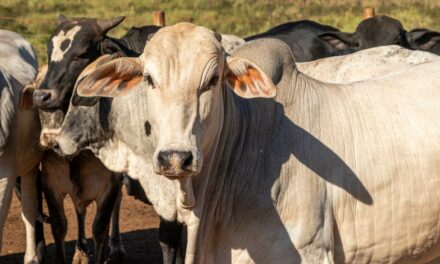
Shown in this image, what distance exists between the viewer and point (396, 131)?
5199 millimetres

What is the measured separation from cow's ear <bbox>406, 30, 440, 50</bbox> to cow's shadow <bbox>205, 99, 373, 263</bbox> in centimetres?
592

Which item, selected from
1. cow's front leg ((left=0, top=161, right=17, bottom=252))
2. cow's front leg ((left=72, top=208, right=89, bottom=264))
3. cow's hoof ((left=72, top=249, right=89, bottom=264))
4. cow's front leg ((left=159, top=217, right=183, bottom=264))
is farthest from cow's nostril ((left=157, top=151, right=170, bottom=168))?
cow's hoof ((left=72, top=249, right=89, bottom=264))

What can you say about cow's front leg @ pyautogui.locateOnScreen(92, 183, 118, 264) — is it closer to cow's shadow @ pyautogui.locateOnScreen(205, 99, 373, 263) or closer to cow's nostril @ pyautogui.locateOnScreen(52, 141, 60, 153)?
cow's nostril @ pyautogui.locateOnScreen(52, 141, 60, 153)

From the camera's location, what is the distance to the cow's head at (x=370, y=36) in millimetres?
10938

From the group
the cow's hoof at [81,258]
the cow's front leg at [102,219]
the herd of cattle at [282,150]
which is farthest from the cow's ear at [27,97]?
the herd of cattle at [282,150]

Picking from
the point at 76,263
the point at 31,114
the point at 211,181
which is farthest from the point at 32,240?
the point at 211,181

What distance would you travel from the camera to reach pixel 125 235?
10.4 metres

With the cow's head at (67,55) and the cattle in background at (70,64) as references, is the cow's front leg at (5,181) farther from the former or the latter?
the cow's head at (67,55)

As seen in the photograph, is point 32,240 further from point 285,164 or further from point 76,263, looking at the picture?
point 285,164

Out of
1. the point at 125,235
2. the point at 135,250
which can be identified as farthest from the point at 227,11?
the point at 135,250

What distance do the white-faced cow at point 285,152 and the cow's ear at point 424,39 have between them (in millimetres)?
5457

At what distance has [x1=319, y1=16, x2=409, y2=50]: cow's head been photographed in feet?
35.9

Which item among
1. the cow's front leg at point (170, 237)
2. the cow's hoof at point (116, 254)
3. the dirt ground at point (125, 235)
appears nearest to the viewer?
the cow's front leg at point (170, 237)

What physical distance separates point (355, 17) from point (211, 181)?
67.8ft
